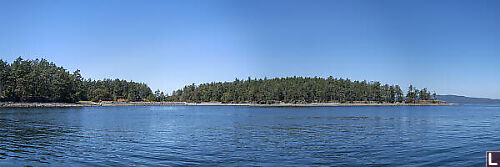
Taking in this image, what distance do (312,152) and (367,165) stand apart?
16.8ft

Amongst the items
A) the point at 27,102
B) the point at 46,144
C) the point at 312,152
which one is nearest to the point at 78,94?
the point at 27,102

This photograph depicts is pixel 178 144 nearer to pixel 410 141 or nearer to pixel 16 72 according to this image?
pixel 410 141

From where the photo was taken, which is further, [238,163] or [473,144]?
[473,144]

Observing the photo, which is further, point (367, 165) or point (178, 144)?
point (178, 144)

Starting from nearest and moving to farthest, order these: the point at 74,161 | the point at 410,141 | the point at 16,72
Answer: the point at 74,161 → the point at 410,141 → the point at 16,72

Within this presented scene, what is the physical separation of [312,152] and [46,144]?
21.4 meters

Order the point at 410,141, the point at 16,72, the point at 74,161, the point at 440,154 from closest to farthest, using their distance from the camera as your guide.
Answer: the point at 74,161 → the point at 440,154 → the point at 410,141 → the point at 16,72

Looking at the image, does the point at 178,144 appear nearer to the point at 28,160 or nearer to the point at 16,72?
the point at 28,160

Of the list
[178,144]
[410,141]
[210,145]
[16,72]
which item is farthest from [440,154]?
[16,72]

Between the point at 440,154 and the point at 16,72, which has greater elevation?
the point at 16,72

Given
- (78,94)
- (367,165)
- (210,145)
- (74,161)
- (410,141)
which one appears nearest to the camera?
(367,165)

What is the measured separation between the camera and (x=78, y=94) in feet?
582

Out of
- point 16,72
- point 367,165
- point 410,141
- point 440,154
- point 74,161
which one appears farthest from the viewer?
point 16,72

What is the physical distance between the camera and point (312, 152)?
2364cm
